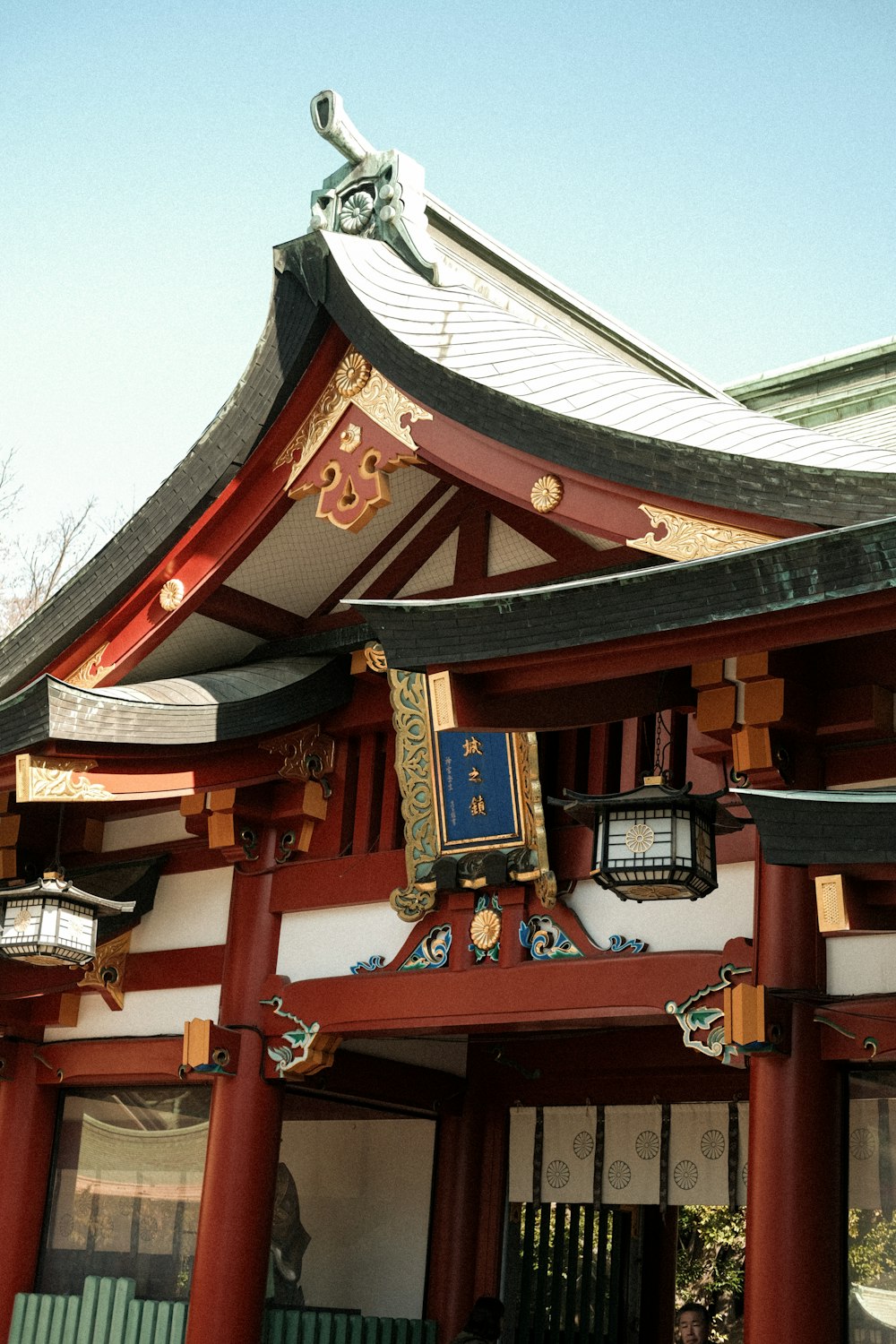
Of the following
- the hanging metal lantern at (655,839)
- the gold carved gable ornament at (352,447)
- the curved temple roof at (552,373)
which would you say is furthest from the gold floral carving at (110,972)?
the curved temple roof at (552,373)

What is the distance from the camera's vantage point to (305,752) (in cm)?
773

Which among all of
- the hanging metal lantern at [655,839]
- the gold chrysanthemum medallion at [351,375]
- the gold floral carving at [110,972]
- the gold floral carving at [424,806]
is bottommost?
the gold floral carving at [110,972]

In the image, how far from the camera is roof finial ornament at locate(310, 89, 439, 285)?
737 centimetres

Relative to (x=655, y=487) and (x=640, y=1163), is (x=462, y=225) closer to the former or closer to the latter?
(x=655, y=487)

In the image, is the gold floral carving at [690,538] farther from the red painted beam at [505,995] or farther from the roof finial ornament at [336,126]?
the roof finial ornament at [336,126]

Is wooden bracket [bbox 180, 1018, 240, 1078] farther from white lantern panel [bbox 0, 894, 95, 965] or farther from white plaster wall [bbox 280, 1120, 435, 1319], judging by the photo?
white plaster wall [bbox 280, 1120, 435, 1319]

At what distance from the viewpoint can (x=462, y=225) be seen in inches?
349

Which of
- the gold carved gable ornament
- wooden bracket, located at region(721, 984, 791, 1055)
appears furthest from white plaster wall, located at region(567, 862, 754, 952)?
the gold carved gable ornament

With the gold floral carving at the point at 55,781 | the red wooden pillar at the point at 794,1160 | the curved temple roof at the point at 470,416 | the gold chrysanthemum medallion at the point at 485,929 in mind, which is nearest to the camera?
the curved temple roof at the point at 470,416

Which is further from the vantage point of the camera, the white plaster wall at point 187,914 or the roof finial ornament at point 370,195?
the white plaster wall at point 187,914

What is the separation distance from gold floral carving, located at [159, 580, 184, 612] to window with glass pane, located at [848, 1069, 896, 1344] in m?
4.01

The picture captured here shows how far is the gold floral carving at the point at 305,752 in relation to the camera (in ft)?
25.0

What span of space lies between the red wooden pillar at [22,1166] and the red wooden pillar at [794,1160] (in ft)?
15.2

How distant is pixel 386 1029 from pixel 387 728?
1.61 m
